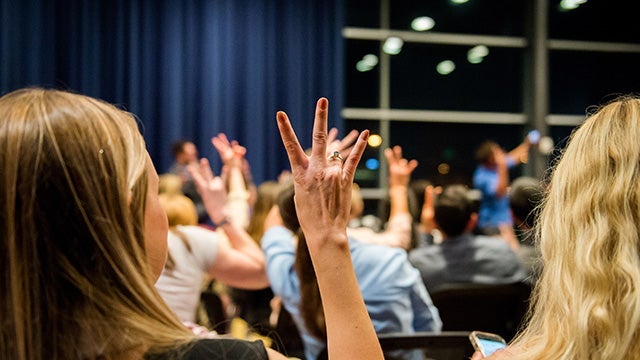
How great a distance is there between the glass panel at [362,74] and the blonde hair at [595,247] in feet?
24.0

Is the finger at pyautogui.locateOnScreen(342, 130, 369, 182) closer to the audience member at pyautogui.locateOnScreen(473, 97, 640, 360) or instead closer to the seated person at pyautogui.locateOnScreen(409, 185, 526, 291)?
the audience member at pyautogui.locateOnScreen(473, 97, 640, 360)

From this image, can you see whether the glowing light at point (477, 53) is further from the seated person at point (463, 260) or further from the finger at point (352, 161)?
the finger at point (352, 161)

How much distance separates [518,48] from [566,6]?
33.3 inches

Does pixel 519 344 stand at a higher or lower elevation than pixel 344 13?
lower

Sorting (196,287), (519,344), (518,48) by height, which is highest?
(518,48)

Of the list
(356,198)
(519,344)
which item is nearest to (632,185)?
(519,344)

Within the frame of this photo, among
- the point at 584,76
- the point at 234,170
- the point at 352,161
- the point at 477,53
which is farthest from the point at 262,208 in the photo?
the point at 584,76

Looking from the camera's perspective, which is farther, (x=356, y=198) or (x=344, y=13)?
(x=344, y=13)

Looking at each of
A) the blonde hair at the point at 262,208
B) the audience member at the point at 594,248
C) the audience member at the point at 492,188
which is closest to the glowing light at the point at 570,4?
the audience member at the point at 492,188

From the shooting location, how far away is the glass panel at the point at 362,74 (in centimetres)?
849

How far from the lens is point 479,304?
276cm

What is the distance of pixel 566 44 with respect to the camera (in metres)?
8.80

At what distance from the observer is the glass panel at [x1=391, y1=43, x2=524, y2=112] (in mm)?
8648

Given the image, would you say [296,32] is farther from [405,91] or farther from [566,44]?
[566,44]
